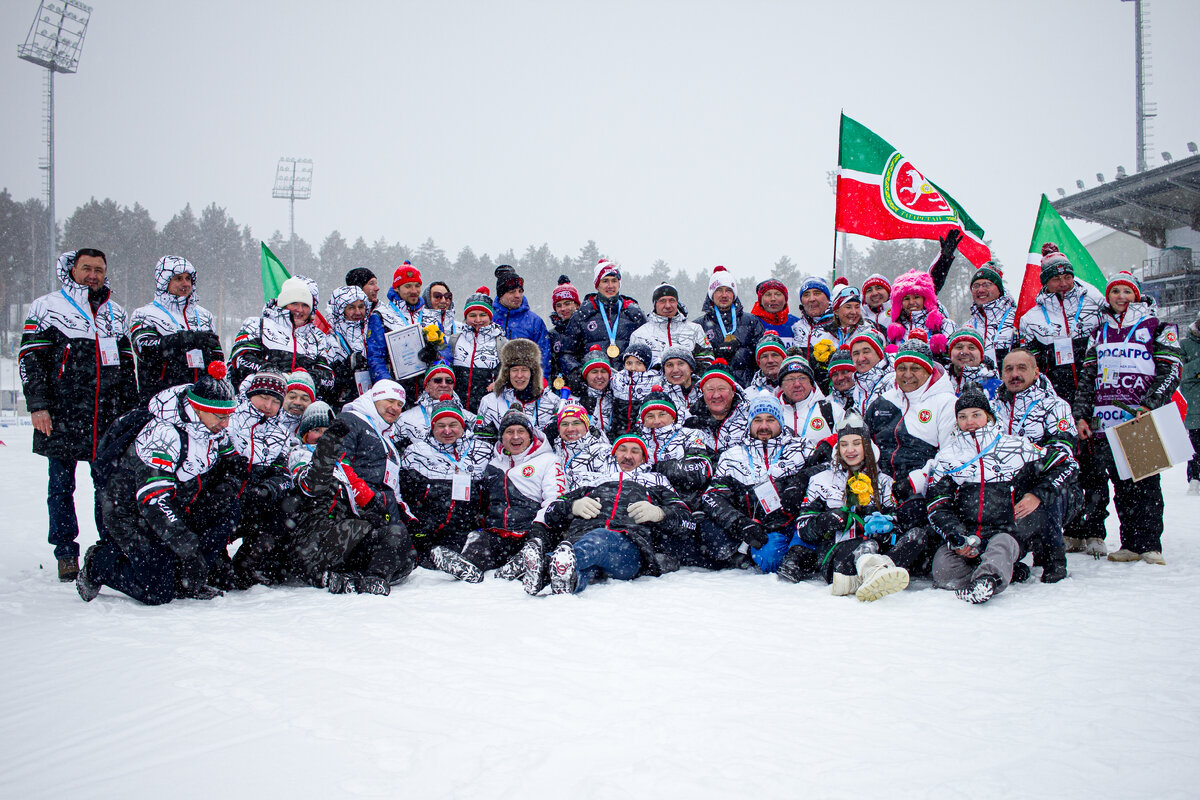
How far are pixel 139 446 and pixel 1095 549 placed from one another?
6.71 meters

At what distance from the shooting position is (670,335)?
714 centimetres

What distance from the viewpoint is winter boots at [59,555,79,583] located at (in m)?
5.05

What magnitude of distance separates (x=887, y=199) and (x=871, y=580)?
17.0 feet

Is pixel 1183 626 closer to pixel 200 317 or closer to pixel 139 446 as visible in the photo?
pixel 139 446

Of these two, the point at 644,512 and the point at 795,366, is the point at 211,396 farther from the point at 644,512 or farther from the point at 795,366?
the point at 795,366

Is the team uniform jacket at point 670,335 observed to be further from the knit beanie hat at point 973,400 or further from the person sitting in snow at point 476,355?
the knit beanie hat at point 973,400

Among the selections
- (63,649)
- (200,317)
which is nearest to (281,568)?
(63,649)

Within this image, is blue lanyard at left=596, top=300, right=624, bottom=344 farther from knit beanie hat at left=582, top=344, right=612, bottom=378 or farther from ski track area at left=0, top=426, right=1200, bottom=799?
ski track area at left=0, top=426, right=1200, bottom=799

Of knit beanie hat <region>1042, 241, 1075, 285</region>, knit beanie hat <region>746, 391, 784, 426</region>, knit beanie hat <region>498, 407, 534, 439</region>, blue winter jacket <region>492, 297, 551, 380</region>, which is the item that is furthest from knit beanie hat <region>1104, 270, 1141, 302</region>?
blue winter jacket <region>492, 297, 551, 380</region>

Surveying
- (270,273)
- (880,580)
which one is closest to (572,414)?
(880,580)

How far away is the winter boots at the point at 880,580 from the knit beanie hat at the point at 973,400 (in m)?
1.20

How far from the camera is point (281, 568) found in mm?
5211

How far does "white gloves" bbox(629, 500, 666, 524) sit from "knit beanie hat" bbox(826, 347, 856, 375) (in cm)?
198

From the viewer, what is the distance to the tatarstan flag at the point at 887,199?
7926 millimetres
